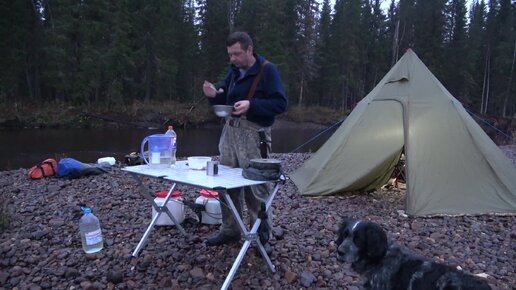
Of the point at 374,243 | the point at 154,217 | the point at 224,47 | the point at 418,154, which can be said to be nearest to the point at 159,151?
the point at 154,217

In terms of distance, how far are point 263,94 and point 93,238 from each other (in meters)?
2.14

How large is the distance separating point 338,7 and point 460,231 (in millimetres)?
42398

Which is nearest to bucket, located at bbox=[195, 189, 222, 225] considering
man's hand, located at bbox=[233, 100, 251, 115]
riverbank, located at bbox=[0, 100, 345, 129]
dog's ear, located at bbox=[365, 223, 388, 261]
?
man's hand, located at bbox=[233, 100, 251, 115]

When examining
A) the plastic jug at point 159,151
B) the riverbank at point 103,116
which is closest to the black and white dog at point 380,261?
the plastic jug at point 159,151

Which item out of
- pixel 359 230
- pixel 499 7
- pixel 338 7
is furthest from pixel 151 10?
pixel 499 7

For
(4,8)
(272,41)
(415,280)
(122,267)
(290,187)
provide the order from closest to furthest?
1. (415,280)
2. (122,267)
3. (290,187)
4. (4,8)
5. (272,41)

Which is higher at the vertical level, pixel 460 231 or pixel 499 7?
pixel 499 7

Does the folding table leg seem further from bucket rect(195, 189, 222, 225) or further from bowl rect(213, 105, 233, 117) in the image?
bowl rect(213, 105, 233, 117)

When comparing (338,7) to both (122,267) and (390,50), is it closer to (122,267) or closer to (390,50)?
(390,50)

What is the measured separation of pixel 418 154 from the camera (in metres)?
5.66

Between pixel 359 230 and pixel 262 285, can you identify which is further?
pixel 262 285

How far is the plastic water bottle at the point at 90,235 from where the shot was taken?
3.62 metres

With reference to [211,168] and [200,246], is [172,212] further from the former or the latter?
[211,168]

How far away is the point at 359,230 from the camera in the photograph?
2631 millimetres
